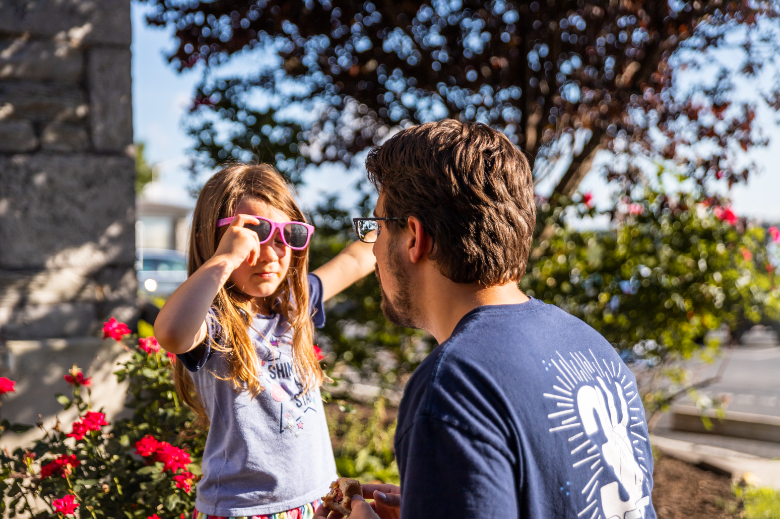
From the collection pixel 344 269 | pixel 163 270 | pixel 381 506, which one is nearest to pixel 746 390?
pixel 344 269

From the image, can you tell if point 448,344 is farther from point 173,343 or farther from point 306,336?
point 306,336

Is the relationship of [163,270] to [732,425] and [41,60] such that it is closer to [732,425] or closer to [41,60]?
[41,60]

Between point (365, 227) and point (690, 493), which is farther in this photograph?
point (690, 493)

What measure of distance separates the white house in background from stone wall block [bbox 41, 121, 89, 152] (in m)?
32.7

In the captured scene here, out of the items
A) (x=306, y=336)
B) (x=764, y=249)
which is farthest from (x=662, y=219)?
(x=306, y=336)

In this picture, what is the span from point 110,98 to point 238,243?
2129 mm

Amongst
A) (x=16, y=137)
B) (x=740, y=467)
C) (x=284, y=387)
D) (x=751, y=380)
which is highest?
(x=16, y=137)

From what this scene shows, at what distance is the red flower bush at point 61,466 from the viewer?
2068 millimetres

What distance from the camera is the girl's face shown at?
73.5 inches

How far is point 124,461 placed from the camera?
216 cm

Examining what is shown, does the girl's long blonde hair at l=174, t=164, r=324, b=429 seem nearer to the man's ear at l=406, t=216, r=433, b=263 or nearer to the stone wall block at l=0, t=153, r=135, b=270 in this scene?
the man's ear at l=406, t=216, r=433, b=263

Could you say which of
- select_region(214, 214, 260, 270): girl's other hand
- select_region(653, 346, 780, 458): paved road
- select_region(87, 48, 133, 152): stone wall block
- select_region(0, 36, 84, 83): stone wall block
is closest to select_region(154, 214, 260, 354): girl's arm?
select_region(214, 214, 260, 270): girl's other hand

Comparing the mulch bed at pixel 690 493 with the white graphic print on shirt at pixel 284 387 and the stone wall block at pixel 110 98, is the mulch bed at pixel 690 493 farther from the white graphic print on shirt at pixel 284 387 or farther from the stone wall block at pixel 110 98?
the stone wall block at pixel 110 98

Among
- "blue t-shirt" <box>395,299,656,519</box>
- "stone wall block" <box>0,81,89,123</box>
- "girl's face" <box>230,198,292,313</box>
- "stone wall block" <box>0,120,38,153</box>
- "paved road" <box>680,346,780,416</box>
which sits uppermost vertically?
"stone wall block" <box>0,81,89,123</box>
